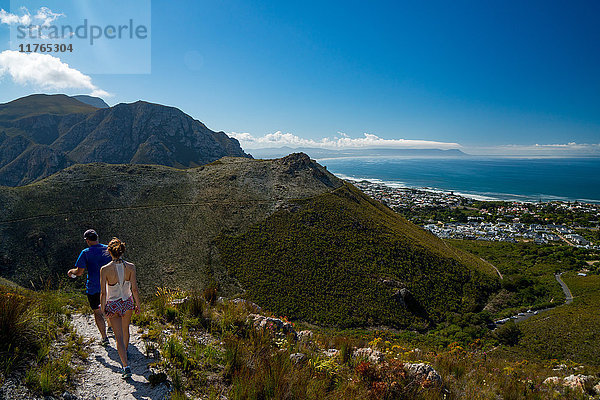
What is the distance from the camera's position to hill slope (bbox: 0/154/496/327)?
2919 cm

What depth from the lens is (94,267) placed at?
18.1 ft

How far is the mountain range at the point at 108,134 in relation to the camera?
14525cm

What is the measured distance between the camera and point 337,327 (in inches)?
1008

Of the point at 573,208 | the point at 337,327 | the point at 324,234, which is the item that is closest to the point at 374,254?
the point at 324,234

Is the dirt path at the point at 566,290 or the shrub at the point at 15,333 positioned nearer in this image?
the shrub at the point at 15,333

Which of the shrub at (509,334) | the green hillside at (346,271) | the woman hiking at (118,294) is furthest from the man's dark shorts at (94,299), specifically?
the shrub at (509,334)

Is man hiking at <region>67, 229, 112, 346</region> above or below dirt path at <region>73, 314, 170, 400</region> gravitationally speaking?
above

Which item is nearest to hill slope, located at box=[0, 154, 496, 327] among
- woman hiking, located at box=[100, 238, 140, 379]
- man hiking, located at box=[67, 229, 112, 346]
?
man hiking, located at box=[67, 229, 112, 346]

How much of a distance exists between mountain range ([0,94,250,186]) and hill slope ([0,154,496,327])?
119 metres

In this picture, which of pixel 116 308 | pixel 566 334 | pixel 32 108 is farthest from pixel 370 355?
pixel 32 108

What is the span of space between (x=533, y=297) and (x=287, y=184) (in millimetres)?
43676

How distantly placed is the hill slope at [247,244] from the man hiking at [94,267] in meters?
23.7

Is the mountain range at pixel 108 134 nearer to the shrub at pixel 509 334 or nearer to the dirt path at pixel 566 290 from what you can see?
the shrub at pixel 509 334

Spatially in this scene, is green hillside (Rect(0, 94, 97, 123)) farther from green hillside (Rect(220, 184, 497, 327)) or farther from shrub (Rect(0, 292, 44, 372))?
shrub (Rect(0, 292, 44, 372))
